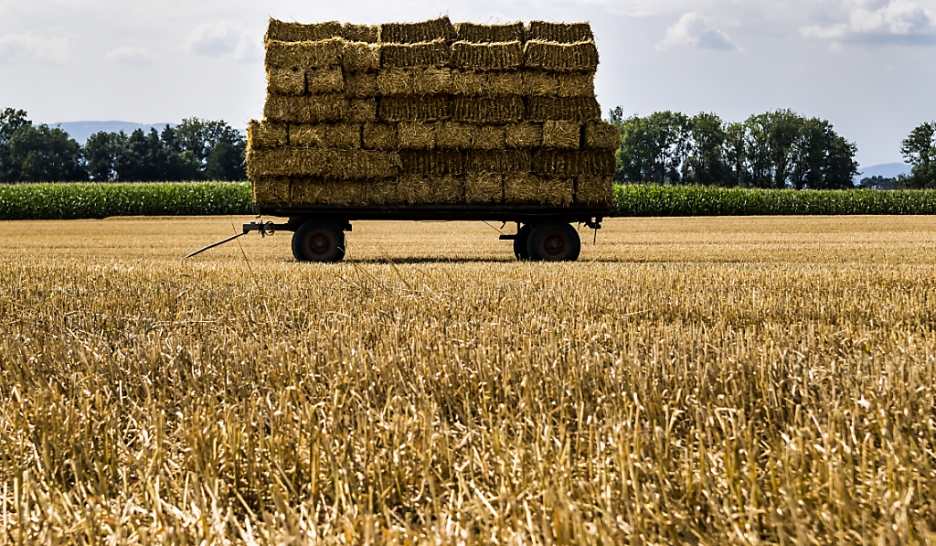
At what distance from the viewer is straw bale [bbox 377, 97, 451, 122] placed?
1302cm

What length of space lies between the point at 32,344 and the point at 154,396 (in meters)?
1.38

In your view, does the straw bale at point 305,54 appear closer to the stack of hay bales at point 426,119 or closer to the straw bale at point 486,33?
the stack of hay bales at point 426,119

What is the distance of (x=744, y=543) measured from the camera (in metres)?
2.28

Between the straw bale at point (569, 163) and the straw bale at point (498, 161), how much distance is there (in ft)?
0.53

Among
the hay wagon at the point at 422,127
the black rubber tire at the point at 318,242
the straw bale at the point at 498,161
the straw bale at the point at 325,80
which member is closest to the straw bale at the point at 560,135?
the hay wagon at the point at 422,127

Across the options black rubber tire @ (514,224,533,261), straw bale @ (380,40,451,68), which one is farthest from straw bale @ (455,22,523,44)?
black rubber tire @ (514,224,533,261)

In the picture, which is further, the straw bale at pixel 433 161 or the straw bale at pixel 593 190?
the straw bale at pixel 593 190

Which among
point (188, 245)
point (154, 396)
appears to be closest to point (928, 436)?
point (154, 396)

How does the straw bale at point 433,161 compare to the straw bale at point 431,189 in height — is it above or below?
above

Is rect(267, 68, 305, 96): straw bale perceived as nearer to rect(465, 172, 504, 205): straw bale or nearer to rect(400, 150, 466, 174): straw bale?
rect(400, 150, 466, 174): straw bale

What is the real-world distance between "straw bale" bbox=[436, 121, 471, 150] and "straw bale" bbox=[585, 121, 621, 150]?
167 centimetres

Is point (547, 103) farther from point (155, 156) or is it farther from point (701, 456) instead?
point (155, 156)

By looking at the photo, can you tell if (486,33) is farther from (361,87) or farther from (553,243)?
(553,243)

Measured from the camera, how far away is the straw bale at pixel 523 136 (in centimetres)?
1313
